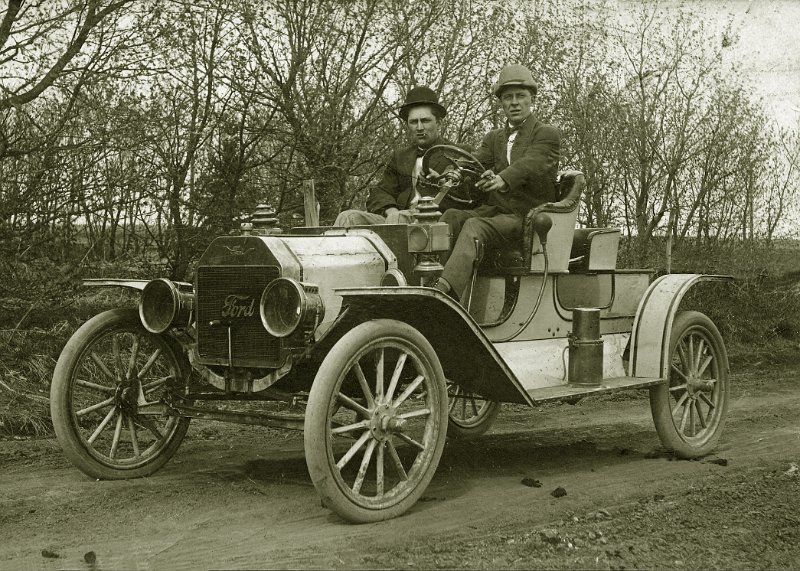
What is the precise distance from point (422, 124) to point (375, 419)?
8.61 ft

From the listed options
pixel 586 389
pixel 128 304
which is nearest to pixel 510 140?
pixel 586 389

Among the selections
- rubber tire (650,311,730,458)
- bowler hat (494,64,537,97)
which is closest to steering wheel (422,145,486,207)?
bowler hat (494,64,537,97)

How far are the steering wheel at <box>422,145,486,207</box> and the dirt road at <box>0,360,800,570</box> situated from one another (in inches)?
66.0

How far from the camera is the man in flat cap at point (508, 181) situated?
5.56 m

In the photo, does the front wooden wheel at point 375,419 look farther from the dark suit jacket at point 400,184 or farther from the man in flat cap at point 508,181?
the dark suit jacket at point 400,184

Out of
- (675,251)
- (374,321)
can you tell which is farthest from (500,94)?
(675,251)

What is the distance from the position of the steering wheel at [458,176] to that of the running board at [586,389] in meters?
1.25

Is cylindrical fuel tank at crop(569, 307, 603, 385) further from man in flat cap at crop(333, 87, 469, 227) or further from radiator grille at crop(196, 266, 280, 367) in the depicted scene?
radiator grille at crop(196, 266, 280, 367)

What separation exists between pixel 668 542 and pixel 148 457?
2.87m

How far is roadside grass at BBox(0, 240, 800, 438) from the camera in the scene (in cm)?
744

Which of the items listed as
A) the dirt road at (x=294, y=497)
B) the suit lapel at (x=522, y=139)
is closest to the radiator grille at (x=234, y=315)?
the dirt road at (x=294, y=497)

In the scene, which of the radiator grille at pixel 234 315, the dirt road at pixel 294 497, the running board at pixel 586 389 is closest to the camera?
the dirt road at pixel 294 497

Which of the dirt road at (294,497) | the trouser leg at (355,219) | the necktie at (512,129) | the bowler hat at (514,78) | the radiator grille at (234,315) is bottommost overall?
the dirt road at (294,497)

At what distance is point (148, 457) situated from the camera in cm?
543
